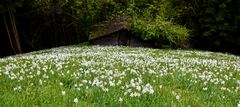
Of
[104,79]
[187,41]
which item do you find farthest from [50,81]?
[187,41]

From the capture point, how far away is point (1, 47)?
1596 inches

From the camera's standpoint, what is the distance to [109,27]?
37.8 meters

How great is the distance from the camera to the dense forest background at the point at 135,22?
3656 centimetres

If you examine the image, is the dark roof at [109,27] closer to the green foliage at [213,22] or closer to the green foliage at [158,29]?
the green foliage at [158,29]

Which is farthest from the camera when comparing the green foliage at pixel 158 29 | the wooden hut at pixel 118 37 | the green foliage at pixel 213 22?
the green foliage at pixel 213 22

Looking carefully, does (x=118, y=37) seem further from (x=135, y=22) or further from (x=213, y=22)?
(x=213, y=22)

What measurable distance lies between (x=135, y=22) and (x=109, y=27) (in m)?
2.79

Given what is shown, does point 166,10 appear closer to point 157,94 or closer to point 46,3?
point 46,3

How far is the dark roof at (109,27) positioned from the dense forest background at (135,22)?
670 millimetres

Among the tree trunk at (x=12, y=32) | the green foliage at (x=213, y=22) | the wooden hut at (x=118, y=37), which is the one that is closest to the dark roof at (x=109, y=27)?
the wooden hut at (x=118, y=37)

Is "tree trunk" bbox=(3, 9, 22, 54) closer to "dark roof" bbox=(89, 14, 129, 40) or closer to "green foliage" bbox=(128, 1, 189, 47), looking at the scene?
"dark roof" bbox=(89, 14, 129, 40)

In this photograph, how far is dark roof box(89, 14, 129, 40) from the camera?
36500mm

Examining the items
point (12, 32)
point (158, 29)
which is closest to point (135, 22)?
point (158, 29)

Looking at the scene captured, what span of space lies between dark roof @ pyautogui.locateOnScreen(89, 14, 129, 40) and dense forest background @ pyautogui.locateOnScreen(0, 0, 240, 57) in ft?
2.20
